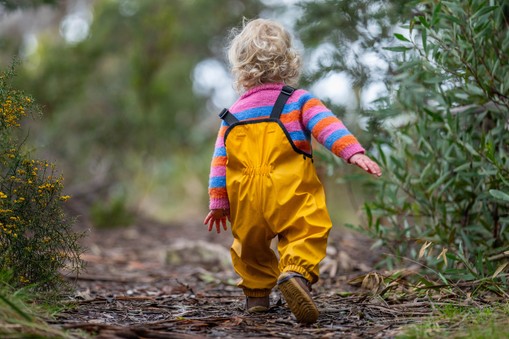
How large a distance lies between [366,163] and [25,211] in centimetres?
148

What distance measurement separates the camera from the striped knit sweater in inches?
105

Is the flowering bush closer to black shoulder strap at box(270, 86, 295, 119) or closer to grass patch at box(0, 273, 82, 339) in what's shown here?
grass patch at box(0, 273, 82, 339)

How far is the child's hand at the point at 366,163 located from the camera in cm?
252

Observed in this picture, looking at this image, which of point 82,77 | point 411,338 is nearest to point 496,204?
point 411,338

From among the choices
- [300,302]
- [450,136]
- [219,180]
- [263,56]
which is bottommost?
[300,302]

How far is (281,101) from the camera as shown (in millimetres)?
2777

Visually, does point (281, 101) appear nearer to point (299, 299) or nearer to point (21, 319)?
point (299, 299)

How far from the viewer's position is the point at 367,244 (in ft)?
18.6

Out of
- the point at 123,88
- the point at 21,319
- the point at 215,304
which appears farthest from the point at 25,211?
the point at 123,88

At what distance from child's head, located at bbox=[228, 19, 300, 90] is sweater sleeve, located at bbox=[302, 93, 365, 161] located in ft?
0.66

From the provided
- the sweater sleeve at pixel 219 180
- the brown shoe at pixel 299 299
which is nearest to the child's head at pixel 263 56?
the sweater sleeve at pixel 219 180

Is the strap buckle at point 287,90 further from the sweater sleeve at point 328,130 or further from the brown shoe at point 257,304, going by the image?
the brown shoe at point 257,304

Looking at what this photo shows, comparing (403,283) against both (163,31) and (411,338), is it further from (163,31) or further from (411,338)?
(163,31)

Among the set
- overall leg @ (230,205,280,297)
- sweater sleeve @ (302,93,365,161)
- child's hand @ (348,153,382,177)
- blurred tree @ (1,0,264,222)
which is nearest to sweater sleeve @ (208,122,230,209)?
overall leg @ (230,205,280,297)
